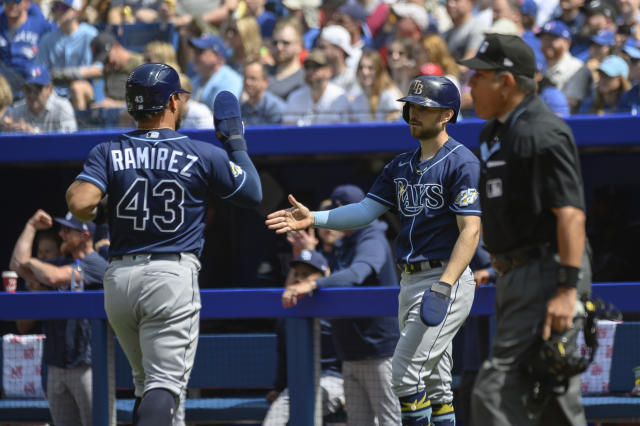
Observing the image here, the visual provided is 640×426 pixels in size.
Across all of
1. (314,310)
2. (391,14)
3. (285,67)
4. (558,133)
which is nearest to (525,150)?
(558,133)

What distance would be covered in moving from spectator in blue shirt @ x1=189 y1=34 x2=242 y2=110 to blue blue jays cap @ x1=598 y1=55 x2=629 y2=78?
2.87 metres

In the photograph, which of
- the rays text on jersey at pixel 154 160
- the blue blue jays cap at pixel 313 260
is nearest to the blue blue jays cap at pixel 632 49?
the blue blue jays cap at pixel 313 260

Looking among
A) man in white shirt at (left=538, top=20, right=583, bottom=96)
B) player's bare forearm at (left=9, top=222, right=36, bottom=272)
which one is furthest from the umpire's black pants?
man in white shirt at (left=538, top=20, right=583, bottom=96)

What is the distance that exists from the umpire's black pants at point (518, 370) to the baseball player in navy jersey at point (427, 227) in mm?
735

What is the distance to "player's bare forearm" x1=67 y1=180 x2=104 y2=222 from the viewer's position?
4.21 meters

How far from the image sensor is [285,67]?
8273mm

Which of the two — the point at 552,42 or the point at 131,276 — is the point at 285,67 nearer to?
the point at 552,42

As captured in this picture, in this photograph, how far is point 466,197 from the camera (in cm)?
430

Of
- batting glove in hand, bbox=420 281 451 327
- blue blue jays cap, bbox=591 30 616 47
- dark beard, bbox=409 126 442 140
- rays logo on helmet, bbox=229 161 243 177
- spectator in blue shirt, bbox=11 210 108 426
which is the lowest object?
spectator in blue shirt, bbox=11 210 108 426

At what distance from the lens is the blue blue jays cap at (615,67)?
22.1ft

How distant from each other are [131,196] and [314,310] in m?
1.36

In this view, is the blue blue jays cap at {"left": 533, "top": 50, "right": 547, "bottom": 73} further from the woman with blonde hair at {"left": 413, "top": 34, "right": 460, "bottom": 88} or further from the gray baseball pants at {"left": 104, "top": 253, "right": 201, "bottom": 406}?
the gray baseball pants at {"left": 104, "top": 253, "right": 201, "bottom": 406}

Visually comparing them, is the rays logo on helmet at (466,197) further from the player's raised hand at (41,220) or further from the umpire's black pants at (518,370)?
the player's raised hand at (41,220)

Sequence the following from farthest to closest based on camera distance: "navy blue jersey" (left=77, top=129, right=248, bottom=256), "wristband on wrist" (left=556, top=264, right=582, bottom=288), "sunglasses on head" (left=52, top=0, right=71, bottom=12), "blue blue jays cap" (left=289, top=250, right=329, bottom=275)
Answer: "sunglasses on head" (left=52, top=0, right=71, bottom=12) → "blue blue jays cap" (left=289, top=250, right=329, bottom=275) → "navy blue jersey" (left=77, top=129, right=248, bottom=256) → "wristband on wrist" (left=556, top=264, right=582, bottom=288)
